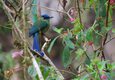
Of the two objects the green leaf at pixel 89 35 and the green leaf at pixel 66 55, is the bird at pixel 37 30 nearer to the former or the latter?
the green leaf at pixel 66 55

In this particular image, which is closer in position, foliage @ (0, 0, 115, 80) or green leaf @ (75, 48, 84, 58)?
foliage @ (0, 0, 115, 80)

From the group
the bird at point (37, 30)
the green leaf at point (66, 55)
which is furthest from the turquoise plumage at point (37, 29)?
the green leaf at point (66, 55)

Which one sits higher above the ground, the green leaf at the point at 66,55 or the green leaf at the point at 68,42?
the green leaf at the point at 68,42

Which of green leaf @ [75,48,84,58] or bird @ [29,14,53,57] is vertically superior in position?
bird @ [29,14,53,57]

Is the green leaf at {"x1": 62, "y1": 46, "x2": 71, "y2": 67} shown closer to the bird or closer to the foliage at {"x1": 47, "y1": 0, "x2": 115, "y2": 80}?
the foliage at {"x1": 47, "y1": 0, "x2": 115, "y2": 80}

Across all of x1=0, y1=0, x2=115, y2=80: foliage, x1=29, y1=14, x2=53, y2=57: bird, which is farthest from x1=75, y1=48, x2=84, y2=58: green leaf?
x1=29, y1=14, x2=53, y2=57: bird

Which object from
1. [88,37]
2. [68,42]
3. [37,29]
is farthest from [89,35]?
[37,29]

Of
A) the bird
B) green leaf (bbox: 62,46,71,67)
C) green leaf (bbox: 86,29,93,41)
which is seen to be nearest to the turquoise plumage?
the bird

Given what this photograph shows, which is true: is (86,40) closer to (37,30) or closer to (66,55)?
(66,55)

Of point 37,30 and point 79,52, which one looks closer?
point 79,52

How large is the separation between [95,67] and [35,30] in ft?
1.72

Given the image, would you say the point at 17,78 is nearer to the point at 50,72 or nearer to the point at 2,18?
the point at 2,18

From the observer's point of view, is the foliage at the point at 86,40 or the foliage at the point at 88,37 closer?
the foliage at the point at 86,40

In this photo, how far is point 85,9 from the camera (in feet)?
8.89
